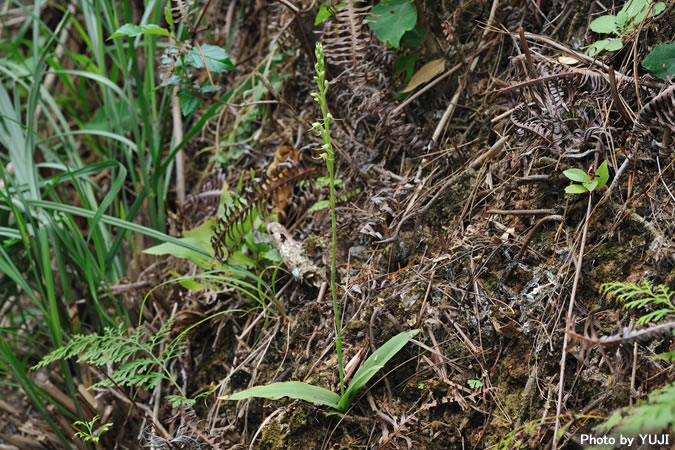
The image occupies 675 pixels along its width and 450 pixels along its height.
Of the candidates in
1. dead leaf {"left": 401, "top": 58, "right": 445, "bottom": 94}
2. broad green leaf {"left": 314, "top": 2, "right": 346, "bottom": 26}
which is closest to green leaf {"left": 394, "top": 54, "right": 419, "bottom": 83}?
dead leaf {"left": 401, "top": 58, "right": 445, "bottom": 94}

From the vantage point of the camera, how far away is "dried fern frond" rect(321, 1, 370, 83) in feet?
6.16

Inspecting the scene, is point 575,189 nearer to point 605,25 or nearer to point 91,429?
point 605,25

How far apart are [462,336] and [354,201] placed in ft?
2.20

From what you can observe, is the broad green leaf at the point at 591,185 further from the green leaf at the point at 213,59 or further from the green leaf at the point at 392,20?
the green leaf at the point at 213,59

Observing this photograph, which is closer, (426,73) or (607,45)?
(607,45)

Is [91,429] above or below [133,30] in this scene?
below

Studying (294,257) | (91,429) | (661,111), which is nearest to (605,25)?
(661,111)

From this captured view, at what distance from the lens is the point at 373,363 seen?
1358 millimetres

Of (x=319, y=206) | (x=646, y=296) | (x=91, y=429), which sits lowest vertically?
(x=91, y=429)

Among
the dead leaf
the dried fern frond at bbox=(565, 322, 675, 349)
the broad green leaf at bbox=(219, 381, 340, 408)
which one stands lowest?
the broad green leaf at bbox=(219, 381, 340, 408)

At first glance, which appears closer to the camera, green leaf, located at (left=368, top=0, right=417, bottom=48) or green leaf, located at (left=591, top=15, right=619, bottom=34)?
green leaf, located at (left=591, top=15, right=619, bottom=34)

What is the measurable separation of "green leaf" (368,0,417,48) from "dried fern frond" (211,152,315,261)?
1.69 feet

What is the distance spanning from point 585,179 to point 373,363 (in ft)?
2.26

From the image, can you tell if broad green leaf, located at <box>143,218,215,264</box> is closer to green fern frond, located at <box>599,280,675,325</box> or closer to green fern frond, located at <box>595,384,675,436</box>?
green fern frond, located at <box>599,280,675,325</box>
